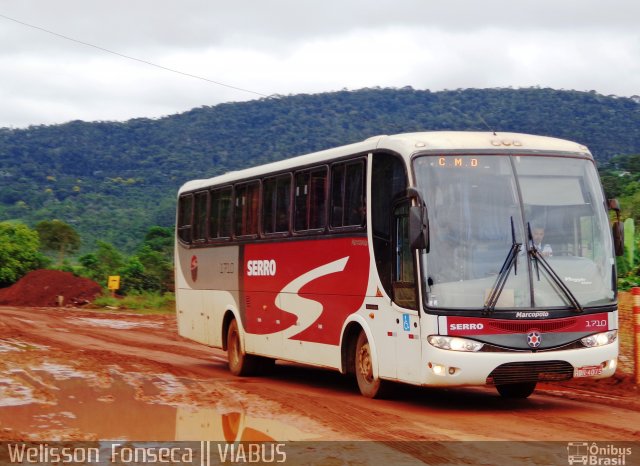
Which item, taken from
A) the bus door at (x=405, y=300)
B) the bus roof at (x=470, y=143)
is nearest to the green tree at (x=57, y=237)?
the bus roof at (x=470, y=143)

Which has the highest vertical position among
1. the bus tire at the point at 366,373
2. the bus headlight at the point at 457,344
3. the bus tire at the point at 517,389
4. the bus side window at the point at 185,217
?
the bus side window at the point at 185,217

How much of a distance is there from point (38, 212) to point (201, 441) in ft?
299

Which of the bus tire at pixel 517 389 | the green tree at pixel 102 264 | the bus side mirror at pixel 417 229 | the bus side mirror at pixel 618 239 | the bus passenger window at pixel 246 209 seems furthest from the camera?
the green tree at pixel 102 264

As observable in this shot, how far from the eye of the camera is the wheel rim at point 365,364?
1440 cm

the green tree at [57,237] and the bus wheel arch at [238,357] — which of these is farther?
the green tree at [57,237]

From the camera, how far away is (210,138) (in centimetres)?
12044

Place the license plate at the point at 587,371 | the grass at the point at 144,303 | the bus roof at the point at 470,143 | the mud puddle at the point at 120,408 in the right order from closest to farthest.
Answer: the mud puddle at the point at 120,408
the license plate at the point at 587,371
the bus roof at the point at 470,143
the grass at the point at 144,303

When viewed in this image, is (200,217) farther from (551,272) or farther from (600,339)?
(600,339)

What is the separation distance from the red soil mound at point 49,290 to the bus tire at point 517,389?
3750 centimetres

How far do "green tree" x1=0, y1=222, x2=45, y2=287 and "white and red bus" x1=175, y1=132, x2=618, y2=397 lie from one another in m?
46.1

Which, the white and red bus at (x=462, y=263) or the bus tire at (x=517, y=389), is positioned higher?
the white and red bus at (x=462, y=263)

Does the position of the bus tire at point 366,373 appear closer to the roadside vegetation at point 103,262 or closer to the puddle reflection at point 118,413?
the puddle reflection at point 118,413

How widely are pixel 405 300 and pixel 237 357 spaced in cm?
669

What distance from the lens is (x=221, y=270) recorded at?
20.0 m
